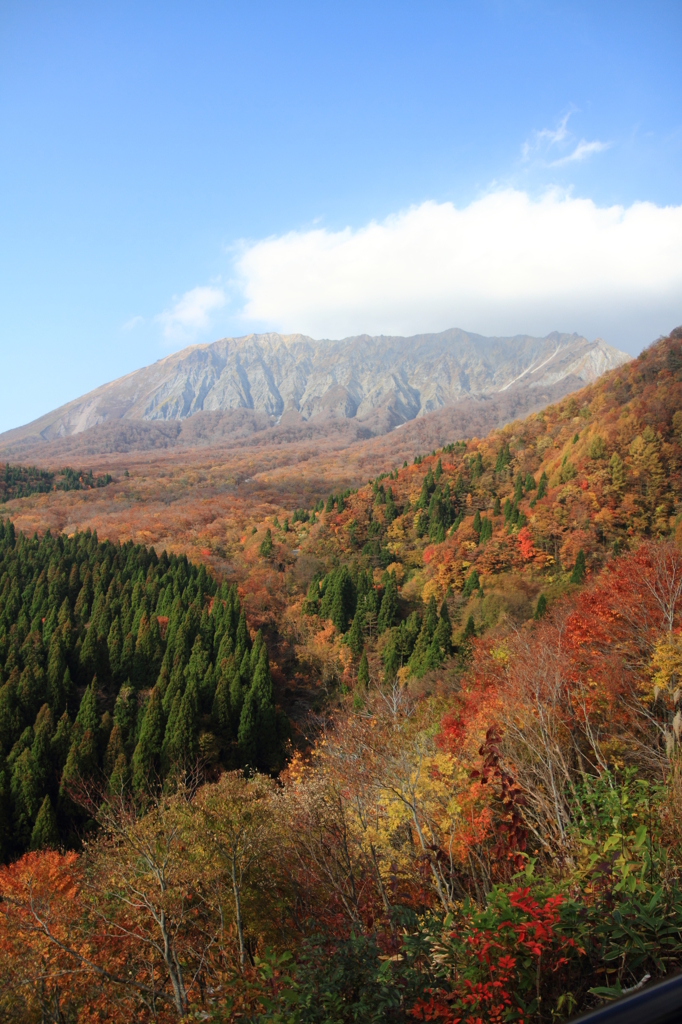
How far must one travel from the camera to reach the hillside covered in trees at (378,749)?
428 centimetres

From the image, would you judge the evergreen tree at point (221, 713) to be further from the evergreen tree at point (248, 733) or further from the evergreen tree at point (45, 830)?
the evergreen tree at point (45, 830)

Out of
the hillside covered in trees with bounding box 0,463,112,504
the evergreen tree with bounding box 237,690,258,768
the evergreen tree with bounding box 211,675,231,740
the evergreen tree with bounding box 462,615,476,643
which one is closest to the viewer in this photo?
Result: the evergreen tree with bounding box 237,690,258,768

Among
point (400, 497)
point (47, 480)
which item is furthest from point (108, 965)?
point (47, 480)

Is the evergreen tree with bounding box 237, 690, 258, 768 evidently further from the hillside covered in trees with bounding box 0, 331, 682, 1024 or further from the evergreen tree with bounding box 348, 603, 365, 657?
the evergreen tree with bounding box 348, 603, 365, 657

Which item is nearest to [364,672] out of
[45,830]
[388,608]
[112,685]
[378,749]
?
[388,608]

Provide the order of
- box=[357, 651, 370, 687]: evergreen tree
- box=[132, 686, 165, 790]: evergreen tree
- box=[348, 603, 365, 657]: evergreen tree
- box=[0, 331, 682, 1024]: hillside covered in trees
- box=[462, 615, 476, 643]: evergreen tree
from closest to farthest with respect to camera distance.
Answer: box=[0, 331, 682, 1024]: hillside covered in trees → box=[132, 686, 165, 790]: evergreen tree → box=[462, 615, 476, 643]: evergreen tree → box=[357, 651, 370, 687]: evergreen tree → box=[348, 603, 365, 657]: evergreen tree

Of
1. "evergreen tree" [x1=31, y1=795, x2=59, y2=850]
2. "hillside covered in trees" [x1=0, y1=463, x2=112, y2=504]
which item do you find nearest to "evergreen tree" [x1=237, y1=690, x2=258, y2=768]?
"evergreen tree" [x1=31, y1=795, x2=59, y2=850]

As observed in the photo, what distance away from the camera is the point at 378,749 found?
577 inches

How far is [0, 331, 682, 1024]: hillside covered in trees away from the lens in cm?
428

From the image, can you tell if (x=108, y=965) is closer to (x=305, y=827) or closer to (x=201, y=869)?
(x=201, y=869)

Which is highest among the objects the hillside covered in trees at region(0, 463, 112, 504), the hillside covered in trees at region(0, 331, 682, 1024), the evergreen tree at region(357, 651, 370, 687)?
the hillside covered in trees at region(0, 463, 112, 504)

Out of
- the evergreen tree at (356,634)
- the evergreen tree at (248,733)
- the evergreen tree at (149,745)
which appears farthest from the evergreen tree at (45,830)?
the evergreen tree at (356,634)

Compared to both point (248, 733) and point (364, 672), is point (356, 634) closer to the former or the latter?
Result: point (364, 672)

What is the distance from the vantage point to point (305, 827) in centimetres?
1107
